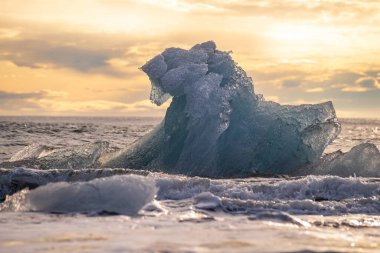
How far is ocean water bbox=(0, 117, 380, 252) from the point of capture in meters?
4.69

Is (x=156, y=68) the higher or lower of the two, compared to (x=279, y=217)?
higher

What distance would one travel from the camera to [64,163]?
1287 centimetres

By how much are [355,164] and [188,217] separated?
7.04 meters

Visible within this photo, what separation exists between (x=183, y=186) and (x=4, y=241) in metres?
3.99

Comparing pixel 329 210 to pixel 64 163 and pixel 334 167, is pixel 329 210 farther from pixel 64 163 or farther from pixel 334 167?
pixel 64 163

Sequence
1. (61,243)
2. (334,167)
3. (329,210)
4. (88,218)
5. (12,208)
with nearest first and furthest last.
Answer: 1. (61,243)
2. (88,218)
3. (12,208)
4. (329,210)
5. (334,167)

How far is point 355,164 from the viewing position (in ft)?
39.9

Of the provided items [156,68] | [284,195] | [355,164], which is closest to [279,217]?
[284,195]

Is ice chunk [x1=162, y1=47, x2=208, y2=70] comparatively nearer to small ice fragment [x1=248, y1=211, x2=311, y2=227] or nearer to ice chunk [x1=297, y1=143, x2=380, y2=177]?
ice chunk [x1=297, y1=143, x2=380, y2=177]

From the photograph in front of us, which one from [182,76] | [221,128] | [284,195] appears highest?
[182,76]

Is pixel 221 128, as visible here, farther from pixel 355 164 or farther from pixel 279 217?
pixel 279 217

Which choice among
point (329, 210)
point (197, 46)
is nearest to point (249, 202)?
point (329, 210)

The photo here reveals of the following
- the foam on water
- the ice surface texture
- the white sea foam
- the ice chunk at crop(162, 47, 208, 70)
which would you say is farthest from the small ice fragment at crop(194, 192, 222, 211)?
the ice chunk at crop(162, 47, 208, 70)

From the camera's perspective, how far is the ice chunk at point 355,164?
1198 centimetres
